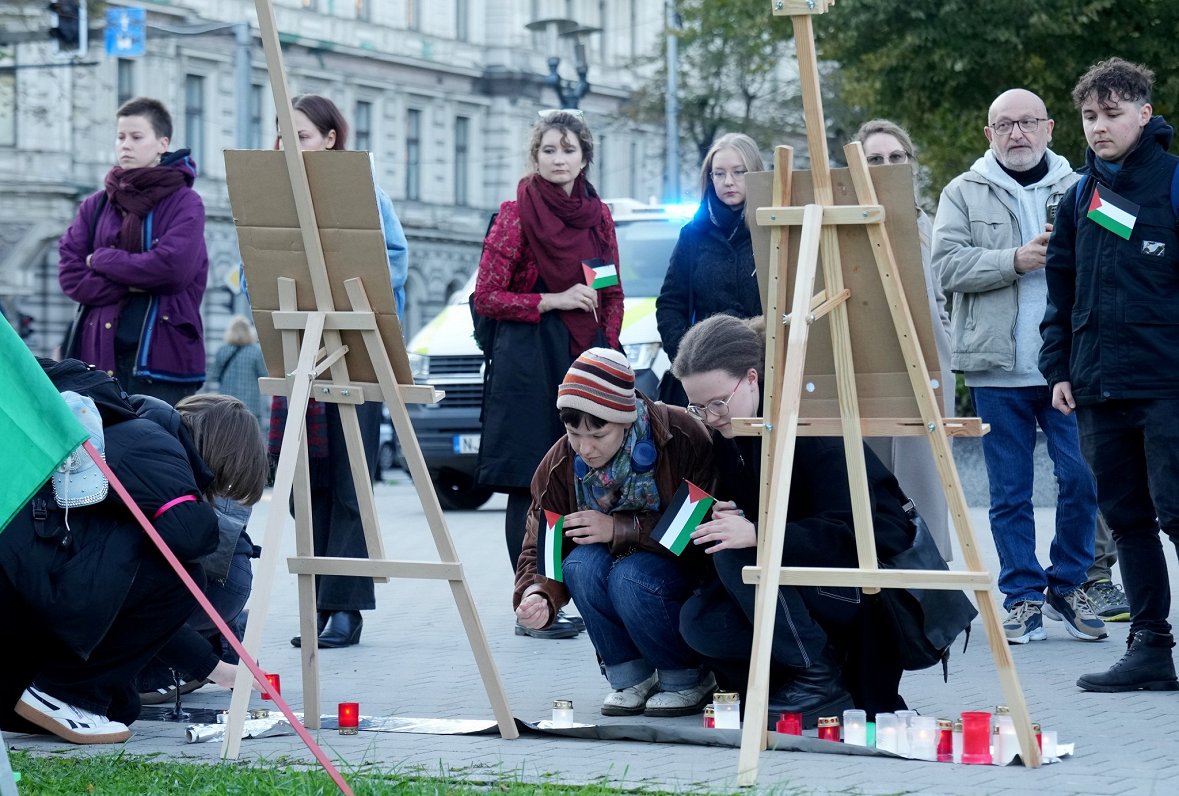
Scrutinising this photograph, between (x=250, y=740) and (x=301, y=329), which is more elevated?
(x=301, y=329)

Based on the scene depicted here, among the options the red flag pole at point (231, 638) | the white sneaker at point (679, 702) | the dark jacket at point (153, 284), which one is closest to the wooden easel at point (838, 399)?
the white sneaker at point (679, 702)

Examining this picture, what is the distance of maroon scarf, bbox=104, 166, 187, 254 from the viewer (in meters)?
7.41

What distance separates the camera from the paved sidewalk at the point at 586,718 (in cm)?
443

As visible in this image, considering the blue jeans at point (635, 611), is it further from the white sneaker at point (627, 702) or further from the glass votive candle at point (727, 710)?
the glass votive candle at point (727, 710)

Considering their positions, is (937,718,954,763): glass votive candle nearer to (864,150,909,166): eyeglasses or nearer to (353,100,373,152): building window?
(864,150,909,166): eyeglasses

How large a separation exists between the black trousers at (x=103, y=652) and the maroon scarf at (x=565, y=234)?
8.90 feet

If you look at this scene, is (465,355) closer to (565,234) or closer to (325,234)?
(565,234)

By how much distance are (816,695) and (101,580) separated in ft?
6.62

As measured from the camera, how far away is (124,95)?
147ft

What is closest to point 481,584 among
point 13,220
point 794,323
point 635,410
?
point 635,410

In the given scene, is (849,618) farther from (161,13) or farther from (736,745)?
(161,13)

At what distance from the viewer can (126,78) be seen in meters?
44.9

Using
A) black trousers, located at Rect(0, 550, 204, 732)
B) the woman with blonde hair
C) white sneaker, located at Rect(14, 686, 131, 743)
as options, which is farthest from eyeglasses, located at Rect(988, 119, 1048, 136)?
white sneaker, located at Rect(14, 686, 131, 743)

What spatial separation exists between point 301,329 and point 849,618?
1771 mm
